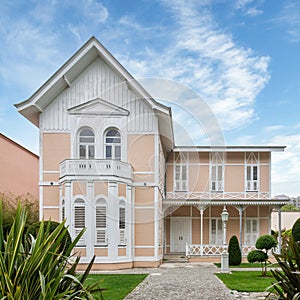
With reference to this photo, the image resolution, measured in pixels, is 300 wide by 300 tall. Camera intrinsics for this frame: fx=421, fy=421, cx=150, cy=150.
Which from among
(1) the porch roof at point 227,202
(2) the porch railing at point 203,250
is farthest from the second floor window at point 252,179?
(2) the porch railing at point 203,250

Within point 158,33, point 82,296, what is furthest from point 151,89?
point 82,296

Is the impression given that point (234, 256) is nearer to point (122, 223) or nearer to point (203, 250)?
point (203, 250)

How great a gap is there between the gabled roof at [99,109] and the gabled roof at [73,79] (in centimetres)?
105

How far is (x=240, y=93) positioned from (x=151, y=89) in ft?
12.4

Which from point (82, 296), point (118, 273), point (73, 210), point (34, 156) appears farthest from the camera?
point (34, 156)

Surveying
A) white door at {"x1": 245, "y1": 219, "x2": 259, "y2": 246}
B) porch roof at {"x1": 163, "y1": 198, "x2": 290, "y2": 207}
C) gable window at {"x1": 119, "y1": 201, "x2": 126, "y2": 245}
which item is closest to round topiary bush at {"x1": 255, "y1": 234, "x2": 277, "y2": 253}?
gable window at {"x1": 119, "y1": 201, "x2": 126, "y2": 245}

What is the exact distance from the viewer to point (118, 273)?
15.5 m

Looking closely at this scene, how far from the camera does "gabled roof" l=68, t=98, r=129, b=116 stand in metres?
17.9

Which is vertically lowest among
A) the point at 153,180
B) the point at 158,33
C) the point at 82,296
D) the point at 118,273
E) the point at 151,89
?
the point at 118,273

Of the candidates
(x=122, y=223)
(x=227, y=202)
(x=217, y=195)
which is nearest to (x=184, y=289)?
(x=122, y=223)

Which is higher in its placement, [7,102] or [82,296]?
[7,102]

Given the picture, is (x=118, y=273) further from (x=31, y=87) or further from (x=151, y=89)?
(x=31, y=87)

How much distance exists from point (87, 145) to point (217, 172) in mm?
9720

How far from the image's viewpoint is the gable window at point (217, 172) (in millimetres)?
24703
